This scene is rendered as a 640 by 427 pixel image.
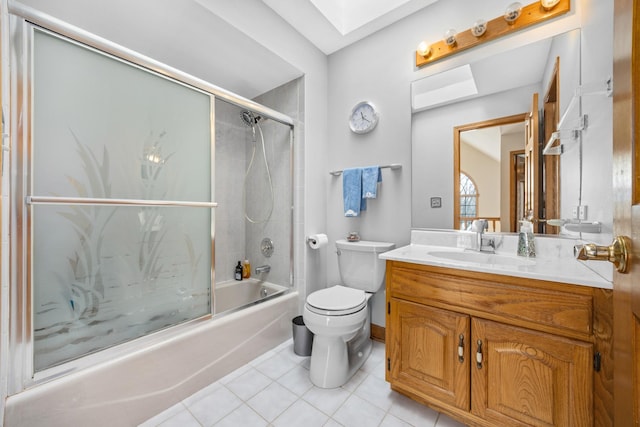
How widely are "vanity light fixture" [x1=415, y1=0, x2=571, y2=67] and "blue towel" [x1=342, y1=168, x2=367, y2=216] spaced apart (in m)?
0.89

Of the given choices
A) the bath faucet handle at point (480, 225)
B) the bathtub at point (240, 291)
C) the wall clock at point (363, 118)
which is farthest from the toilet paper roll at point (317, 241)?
the bath faucet handle at point (480, 225)

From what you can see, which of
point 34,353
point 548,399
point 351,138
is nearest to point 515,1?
point 351,138

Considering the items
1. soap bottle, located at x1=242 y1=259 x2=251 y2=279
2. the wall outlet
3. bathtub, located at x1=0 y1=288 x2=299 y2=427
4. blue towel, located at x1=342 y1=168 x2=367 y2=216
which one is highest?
blue towel, located at x1=342 y1=168 x2=367 y2=216

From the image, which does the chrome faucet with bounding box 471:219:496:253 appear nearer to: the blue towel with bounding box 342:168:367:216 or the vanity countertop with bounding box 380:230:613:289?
the vanity countertop with bounding box 380:230:613:289

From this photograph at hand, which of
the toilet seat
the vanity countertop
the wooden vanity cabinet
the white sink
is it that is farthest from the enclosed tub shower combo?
the white sink

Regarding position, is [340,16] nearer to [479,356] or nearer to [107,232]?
[107,232]

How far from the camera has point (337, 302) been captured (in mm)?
1594

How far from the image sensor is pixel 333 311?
147cm

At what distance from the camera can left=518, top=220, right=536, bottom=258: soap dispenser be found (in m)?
1.41

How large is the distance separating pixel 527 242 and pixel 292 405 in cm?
154

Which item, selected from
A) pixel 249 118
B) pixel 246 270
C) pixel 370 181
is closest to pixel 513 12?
pixel 370 181

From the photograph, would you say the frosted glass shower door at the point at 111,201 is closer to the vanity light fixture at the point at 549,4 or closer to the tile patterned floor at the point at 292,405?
the tile patterned floor at the point at 292,405

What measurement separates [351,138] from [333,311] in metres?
1.41

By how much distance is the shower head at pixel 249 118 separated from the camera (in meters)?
2.32
